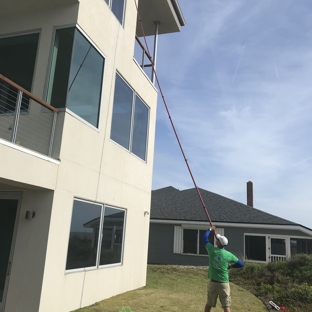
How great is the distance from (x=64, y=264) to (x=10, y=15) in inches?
218

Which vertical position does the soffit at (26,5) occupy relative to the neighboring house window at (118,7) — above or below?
below

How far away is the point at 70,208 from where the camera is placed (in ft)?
22.5

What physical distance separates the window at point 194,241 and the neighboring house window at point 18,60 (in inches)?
596

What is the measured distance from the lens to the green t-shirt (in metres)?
6.52

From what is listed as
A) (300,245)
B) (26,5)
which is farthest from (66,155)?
(300,245)

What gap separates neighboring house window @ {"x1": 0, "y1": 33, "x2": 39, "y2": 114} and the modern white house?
0.07 ft

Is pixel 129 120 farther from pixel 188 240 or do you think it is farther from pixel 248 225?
pixel 188 240

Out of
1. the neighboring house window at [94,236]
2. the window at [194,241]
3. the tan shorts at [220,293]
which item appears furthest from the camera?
the window at [194,241]

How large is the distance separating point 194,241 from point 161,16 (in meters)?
12.8

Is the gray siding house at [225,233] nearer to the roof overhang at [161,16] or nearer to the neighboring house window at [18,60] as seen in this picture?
the roof overhang at [161,16]

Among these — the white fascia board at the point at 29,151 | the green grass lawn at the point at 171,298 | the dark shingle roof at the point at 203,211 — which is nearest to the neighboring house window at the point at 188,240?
Answer: the dark shingle roof at the point at 203,211

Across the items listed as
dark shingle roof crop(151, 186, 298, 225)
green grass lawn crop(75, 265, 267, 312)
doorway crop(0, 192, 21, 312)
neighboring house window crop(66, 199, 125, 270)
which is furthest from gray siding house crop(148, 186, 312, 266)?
doorway crop(0, 192, 21, 312)

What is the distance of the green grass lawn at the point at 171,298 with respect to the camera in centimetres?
762

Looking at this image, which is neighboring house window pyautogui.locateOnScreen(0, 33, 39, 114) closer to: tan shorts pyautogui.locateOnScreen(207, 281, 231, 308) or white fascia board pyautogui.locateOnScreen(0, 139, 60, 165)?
white fascia board pyautogui.locateOnScreen(0, 139, 60, 165)
